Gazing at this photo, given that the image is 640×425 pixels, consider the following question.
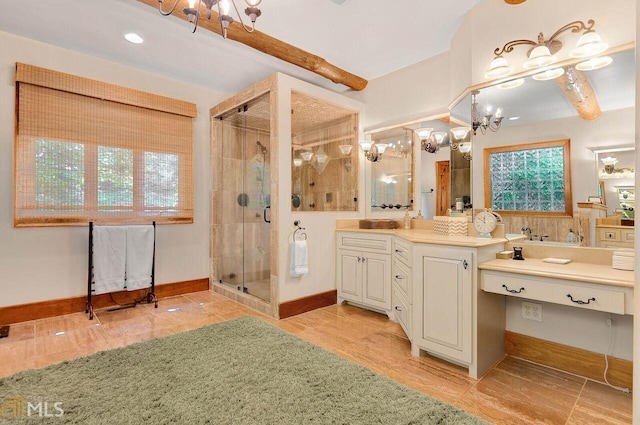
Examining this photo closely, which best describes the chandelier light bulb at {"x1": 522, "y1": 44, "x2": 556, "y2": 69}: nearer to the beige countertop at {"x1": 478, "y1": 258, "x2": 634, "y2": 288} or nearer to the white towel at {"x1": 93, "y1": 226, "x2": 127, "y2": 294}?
the beige countertop at {"x1": 478, "y1": 258, "x2": 634, "y2": 288}

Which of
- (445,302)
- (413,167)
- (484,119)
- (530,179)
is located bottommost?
Result: (445,302)

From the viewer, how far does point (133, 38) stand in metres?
2.94

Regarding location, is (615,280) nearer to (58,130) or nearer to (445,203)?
(445,203)

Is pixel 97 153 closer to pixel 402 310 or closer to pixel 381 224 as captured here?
pixel 381 224

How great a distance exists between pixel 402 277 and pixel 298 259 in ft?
3.49

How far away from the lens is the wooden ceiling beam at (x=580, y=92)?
2.05m

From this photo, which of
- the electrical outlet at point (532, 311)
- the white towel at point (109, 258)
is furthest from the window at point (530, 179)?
the white towel at point (109, 258)

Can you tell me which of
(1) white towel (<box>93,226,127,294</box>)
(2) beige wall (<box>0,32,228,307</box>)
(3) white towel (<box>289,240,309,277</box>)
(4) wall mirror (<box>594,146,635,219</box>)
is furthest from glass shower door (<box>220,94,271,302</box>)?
(4) wall mirror (<box>594,146,635,219</box>)

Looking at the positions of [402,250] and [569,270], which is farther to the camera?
[402,250]

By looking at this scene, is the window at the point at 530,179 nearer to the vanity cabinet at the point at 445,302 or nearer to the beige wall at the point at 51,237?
the vanity cabinet at the point at 445,302

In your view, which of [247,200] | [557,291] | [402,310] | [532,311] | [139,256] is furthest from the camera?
[247,200]

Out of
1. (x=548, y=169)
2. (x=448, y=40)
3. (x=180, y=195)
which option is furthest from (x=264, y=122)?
(x=548, y=169)

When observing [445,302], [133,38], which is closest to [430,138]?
[445,302]

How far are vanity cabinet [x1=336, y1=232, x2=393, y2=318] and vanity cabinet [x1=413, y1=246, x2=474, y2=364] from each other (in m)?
0.77
